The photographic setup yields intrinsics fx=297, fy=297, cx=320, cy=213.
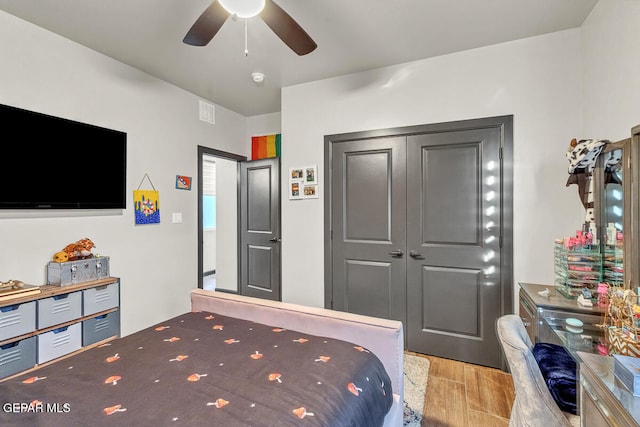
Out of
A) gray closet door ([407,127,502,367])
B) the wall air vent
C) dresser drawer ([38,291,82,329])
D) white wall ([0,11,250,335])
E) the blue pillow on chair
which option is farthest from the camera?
the wall air vent

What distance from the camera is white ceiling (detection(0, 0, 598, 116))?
2021 mm

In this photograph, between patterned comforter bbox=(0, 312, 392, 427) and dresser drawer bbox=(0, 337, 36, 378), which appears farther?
dresser drawer bbox=(0, 337, 36, 378)

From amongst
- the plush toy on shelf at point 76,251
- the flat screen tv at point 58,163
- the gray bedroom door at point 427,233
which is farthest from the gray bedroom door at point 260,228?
the plush toy on shelf at point 76,251

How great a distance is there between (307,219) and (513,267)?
1960 mm

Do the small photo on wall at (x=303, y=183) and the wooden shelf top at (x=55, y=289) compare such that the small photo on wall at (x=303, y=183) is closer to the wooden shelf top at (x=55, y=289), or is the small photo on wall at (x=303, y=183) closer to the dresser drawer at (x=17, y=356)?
the wooden shelf top at (x=55, y=289)

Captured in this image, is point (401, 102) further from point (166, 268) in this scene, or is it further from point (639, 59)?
point (166, 268)

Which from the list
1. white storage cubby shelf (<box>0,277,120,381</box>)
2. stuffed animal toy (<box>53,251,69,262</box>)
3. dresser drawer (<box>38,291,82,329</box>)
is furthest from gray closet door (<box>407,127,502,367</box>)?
stuffed animal toy (<box>53,251,69,262</box>)

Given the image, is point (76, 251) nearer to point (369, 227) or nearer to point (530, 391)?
point (369, 227)

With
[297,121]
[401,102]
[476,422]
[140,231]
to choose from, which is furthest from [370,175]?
[140,231]

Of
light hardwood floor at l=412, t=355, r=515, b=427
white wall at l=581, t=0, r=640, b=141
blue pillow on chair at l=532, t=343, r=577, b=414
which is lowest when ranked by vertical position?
light hardwood floor at l=412, t=355, r=515, b=427

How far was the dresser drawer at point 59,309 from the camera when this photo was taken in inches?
79.4

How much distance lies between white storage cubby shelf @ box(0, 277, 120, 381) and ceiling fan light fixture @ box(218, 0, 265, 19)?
85.9 inches

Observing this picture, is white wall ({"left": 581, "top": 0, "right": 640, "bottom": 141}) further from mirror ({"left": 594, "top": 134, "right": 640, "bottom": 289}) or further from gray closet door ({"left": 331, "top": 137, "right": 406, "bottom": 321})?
gray closet door ({"left": 331, "top": 137, "right": 406, "bottom": 321})

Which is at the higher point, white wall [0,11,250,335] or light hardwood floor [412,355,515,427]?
white wall [0,11,250,335]
